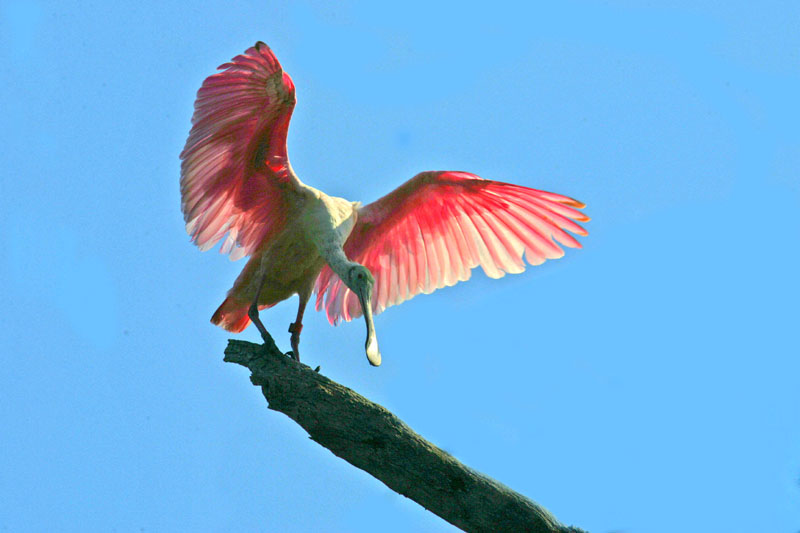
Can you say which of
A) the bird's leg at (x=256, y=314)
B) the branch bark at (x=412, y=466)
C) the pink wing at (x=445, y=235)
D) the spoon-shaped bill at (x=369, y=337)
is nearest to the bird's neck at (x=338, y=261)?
the spoon-shaped bill at (x=369, y=337)

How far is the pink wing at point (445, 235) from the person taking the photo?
32.7 ft

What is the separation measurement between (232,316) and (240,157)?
1.60 meters

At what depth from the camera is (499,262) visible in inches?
403

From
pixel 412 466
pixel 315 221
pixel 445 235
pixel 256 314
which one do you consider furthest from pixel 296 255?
pixel 412 466

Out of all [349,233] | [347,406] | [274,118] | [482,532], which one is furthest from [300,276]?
[482,532]

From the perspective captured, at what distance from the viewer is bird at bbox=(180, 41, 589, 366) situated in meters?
8.92

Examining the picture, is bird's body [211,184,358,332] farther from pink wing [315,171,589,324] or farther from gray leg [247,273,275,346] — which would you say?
pink wing [315,171,589,324]

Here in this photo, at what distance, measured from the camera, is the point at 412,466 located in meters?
7.47

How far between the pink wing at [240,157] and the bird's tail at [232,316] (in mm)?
524

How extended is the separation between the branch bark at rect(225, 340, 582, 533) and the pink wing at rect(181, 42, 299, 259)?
2.56 meters

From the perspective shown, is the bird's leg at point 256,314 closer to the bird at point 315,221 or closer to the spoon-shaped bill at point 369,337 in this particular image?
the bird at point 315,221

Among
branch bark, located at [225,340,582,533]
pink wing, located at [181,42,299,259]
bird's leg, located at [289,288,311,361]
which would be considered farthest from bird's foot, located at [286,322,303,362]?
branch bark, located at [225,340,582,533]

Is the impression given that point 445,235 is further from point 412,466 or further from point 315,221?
→ point 412,466

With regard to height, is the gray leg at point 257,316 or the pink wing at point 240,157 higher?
the pink wing at point 240,157
